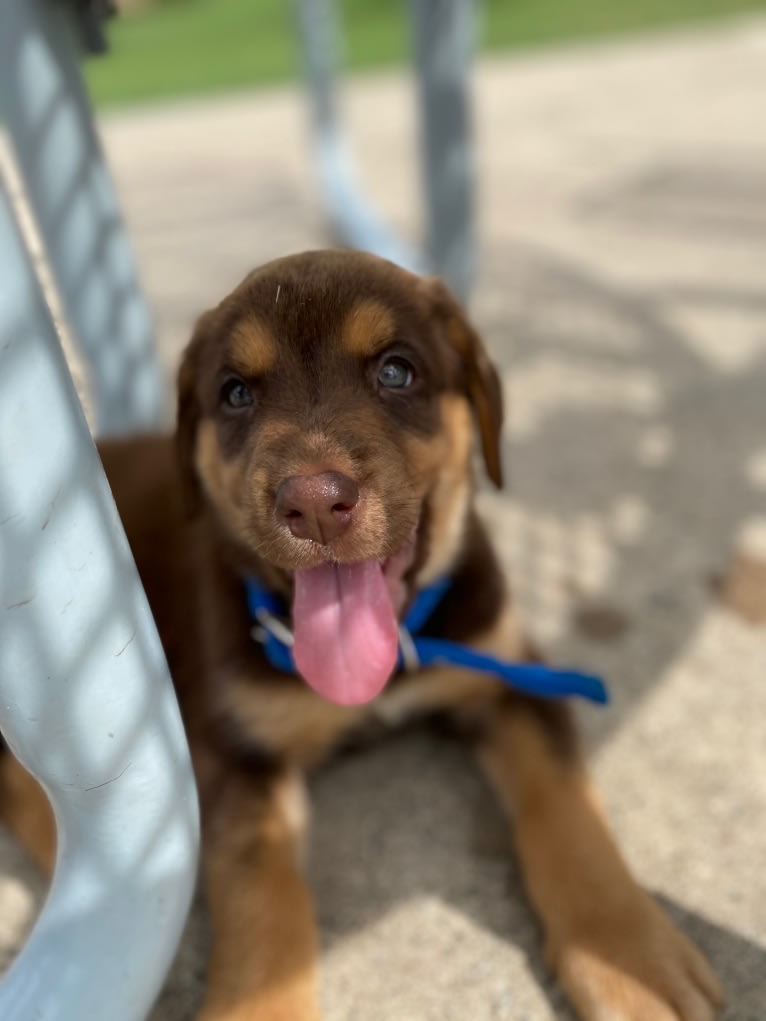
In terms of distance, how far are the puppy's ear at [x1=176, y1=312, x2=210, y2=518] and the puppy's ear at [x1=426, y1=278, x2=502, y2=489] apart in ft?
1.70

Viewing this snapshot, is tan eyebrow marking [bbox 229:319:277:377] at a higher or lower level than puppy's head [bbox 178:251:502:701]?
higher

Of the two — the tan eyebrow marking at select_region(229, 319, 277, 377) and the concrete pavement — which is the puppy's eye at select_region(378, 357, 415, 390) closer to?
the tan eyebrow marking at select_region(229, 319, 277, 377)

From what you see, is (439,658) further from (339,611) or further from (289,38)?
(289,38)

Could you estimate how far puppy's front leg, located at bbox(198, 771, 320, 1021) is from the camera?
186 cm

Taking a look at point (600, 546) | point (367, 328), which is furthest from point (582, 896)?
point (600, 546)

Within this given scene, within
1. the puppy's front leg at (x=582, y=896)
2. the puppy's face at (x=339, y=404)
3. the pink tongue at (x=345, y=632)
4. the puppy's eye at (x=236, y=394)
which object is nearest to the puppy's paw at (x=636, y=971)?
the puppy's front leg at (x=582, y=896)

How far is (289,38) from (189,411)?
18.8 metres

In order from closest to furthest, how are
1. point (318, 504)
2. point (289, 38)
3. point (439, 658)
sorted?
1. point (318, 504)
2. point (439, 658)
3. point (289, 38)

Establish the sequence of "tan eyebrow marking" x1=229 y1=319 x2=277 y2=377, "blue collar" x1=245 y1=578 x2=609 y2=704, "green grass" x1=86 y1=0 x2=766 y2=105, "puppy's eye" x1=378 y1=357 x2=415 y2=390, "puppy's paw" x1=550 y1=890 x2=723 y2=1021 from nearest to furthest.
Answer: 1. "puppy's paw" x1=550 y1=890 x2=723 y2=1021
2. "tan eyebrow marking" x1=229 y1=319 x2=277 y2=377
3. "puppy's eye" x1=378 y1=357 x2=415 y2=390
4. "blue collar" x1=245 y1=578 x2=609 y2=704
5. "green grass" x1=86 y1=0 x2=766 y2=105

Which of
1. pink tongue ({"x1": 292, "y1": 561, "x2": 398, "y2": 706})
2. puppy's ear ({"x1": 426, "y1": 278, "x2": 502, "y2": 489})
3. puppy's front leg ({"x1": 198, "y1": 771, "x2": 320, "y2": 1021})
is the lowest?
puppy's front leg ({"x1": 198, "y1": 771, "x2": 320, "y2": 1021})

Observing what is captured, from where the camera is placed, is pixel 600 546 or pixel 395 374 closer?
pixel 395 374

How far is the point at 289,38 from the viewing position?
18828mm

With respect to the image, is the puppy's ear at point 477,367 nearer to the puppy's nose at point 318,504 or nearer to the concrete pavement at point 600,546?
the puppy's nose at point 318,504

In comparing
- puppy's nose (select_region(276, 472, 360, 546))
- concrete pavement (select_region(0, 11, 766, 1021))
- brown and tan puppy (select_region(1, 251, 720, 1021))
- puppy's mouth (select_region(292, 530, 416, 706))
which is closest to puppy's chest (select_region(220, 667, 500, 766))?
brown and tan puppy (select_region(1, 251, 720, 1021))
